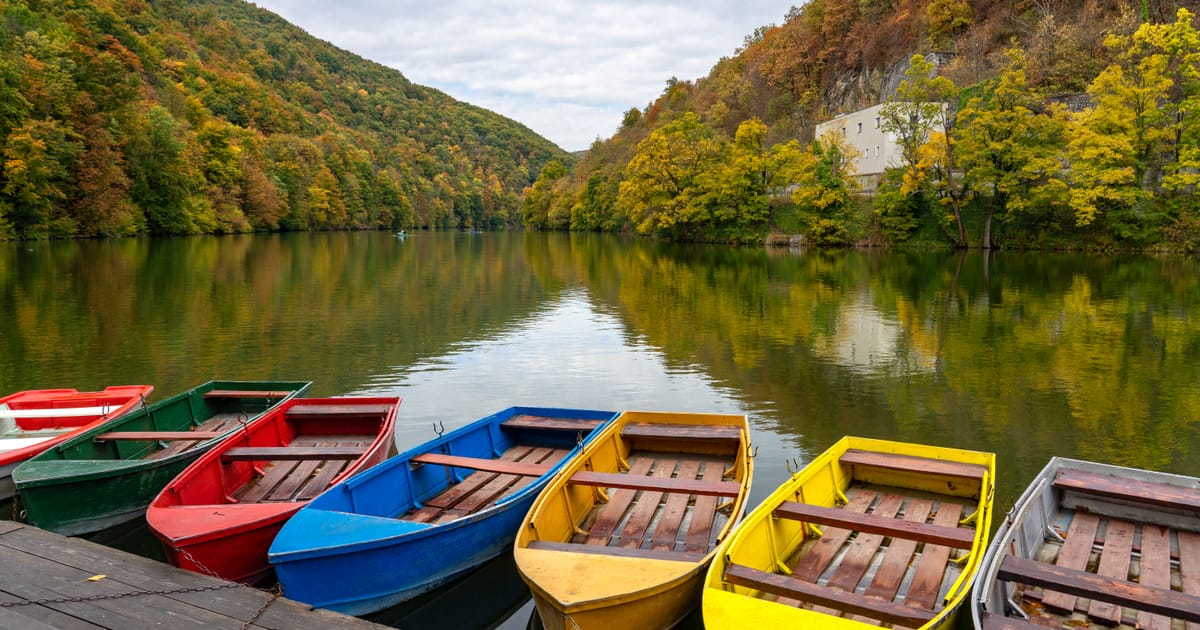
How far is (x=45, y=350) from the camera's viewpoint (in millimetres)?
19297

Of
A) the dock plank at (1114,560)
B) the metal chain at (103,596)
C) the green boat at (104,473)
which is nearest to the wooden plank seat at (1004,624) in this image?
the dock plank at (1114,560)

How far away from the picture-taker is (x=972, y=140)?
5172 centimetres

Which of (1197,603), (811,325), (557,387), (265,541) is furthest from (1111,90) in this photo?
(265,541)

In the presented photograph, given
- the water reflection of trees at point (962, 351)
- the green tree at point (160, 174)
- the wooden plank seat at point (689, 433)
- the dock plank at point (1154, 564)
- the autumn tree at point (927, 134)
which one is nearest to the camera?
the dock plank at point (1154, 564)

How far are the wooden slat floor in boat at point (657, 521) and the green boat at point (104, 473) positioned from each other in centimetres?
540

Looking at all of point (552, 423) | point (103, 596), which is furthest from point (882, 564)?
point (103, 596)

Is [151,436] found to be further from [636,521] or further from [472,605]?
[636,521]

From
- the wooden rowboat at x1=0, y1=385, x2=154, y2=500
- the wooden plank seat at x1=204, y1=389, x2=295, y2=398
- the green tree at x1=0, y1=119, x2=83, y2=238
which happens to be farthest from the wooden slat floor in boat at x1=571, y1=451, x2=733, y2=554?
the green tree at x1=0, y1=119, x2=83, y2=238

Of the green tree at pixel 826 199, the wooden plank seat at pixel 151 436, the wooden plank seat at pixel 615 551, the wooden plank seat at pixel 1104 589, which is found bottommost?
the wooden plank seat at pixel 615 551

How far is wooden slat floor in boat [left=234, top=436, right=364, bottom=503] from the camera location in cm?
933

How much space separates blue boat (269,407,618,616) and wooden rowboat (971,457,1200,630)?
4.76m

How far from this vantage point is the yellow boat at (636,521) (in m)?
5.83

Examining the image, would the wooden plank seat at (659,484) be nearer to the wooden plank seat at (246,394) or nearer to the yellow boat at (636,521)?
the yellow boat at (636,521)

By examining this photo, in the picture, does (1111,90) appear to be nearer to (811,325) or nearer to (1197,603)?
(811,325)
